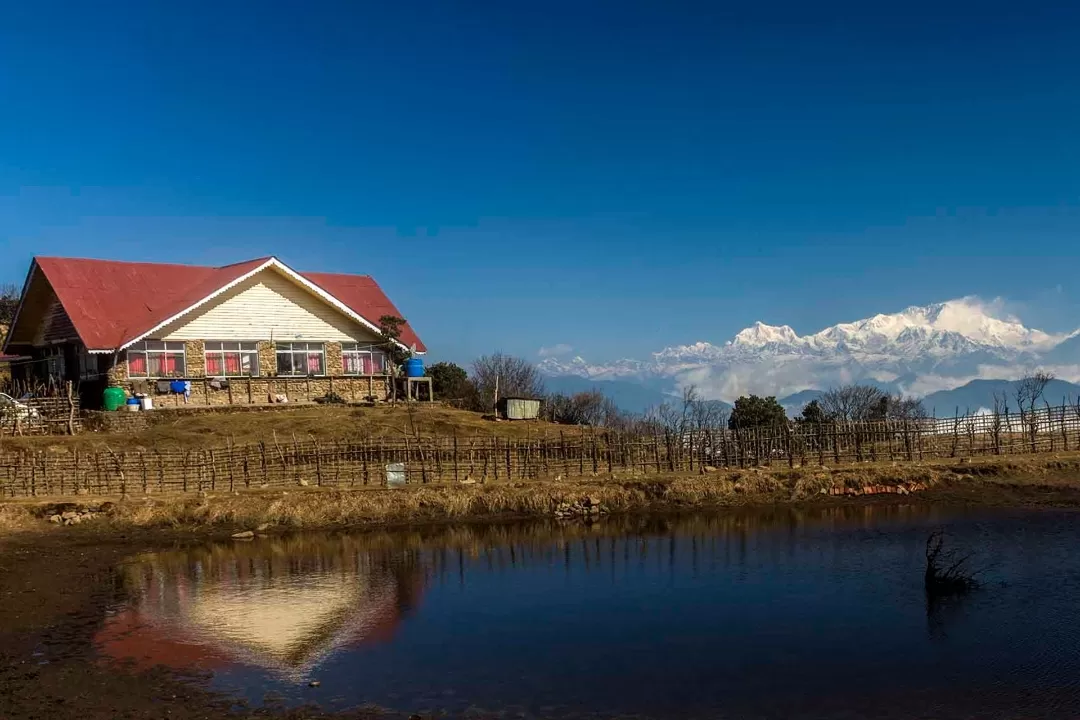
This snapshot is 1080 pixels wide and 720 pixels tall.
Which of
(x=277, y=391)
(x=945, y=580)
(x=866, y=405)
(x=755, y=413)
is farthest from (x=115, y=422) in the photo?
(x=866, y=405)

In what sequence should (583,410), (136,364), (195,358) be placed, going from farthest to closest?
(583,410) < (195,358) < (136,364)

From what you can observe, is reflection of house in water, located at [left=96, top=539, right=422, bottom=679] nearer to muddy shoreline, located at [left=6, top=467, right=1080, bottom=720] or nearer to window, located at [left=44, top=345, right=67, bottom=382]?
muddy shoreline, located at [left=6, top=467, right=1080, bottom=720]

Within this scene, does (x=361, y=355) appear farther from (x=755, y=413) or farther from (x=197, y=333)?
(x=755, y=413)

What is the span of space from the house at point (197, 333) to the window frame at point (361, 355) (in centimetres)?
4

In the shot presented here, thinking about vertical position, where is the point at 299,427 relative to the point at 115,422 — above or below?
below

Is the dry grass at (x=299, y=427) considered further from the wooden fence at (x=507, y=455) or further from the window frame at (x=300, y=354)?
the window frame at (x=300, y=354)

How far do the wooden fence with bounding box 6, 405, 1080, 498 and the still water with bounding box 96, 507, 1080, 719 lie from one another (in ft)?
13.9

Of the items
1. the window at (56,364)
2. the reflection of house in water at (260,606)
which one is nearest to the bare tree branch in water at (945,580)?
the reflection of house in water at (260,606)

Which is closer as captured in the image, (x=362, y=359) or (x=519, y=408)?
(x=519, y=408)

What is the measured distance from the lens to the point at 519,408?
36.2 meters

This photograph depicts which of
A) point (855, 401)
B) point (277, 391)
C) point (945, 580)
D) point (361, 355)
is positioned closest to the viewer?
point (945, 580)

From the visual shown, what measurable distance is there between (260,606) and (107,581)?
413cm

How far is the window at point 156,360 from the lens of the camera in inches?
1303

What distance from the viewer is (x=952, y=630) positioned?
13.7 m
